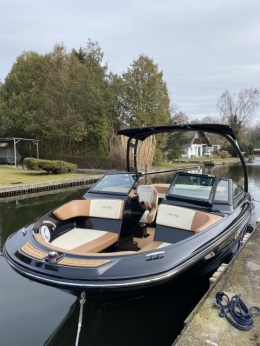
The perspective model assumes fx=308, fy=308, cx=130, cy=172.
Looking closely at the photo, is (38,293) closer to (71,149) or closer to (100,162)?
(100,162)

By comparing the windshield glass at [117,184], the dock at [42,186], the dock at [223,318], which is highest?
the windshield glass at [117,184]

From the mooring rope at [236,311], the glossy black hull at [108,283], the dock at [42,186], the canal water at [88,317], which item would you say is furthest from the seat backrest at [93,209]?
the dock at [42,186]

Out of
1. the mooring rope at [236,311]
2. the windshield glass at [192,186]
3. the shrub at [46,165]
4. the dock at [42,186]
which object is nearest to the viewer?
the mooring rope at [236,311]

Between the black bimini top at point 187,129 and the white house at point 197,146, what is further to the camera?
the white house at point 197,146

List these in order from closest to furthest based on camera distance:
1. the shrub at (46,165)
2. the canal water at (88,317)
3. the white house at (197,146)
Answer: the canal water at (88,317) → the shrub at (46,165) → the white house at (197,146)

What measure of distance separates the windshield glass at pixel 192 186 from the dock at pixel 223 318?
932 millimetres

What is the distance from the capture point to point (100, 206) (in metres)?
4.27

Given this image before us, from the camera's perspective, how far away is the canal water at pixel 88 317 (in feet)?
9.73

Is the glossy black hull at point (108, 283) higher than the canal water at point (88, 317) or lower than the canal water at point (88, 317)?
higher

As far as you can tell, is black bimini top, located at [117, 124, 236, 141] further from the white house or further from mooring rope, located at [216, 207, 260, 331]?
the white house

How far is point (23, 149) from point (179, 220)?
23354 mm

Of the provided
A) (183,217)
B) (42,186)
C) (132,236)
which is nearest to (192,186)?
(183,217)

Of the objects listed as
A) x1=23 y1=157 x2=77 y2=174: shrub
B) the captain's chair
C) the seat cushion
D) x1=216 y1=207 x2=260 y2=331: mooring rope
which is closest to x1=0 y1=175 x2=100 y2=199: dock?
x1=23 y1=157 x2=77 y2=174: shrub

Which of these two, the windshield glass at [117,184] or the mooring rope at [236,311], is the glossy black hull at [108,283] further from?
the windshield glass at [117,184]
